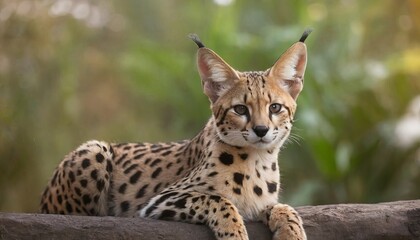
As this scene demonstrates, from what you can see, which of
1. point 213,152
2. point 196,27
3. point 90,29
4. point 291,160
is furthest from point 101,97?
point 213,152

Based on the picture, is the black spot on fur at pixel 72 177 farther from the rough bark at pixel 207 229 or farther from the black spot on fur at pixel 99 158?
the rough bark at pixel 207 229

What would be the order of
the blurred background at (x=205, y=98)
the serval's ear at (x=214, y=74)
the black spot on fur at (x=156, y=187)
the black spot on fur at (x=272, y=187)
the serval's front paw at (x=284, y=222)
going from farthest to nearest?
1. the blurred background at (x=205, y=98)
2. the black spot on fur at (x=156, y=187)
3. the black spot on fur at (x=272, y=187)
4. the serval's ear at (x=214, y=74)
5. the serval's front paw at (x=284, y=222)

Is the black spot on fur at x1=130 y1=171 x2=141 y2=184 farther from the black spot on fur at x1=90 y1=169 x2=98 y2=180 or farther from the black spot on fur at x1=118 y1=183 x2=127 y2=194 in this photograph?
the black spot on fur at x1=90 y1=169 x2=98 y2=180

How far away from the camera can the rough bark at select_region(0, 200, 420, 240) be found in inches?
228

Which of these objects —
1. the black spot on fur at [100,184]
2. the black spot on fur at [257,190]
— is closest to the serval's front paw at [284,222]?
the black spot on fur at [257,190]

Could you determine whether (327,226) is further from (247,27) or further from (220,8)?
(247,27)

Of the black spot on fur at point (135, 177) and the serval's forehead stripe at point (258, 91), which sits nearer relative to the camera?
the serval's forehead stripe at point (258, 91)

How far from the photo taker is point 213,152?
6543 millimetres

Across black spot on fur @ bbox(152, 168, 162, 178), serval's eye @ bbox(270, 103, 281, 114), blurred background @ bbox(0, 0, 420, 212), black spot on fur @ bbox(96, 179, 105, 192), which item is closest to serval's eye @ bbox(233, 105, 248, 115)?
serval's eye @ bbox(270, 103, 281, 114)

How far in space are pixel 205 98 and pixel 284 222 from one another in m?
10.0

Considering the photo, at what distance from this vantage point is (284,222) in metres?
6.25

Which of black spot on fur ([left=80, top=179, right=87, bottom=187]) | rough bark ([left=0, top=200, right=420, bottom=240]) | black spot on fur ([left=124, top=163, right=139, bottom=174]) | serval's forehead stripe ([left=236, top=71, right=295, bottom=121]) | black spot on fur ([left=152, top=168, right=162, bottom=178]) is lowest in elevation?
rough bark ([left=0, top=200, right=420, bottom=240])

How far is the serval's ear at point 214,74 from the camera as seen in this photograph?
6.50 metres

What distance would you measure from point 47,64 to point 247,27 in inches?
176
